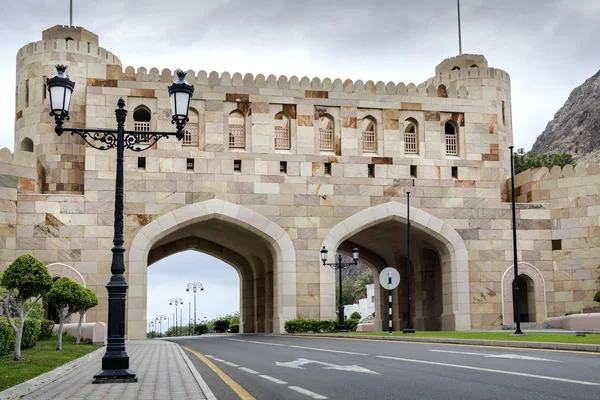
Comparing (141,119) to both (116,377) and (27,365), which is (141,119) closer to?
(27,365)

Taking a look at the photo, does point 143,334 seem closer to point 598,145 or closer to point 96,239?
point 96,239

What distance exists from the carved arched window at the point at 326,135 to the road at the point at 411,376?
2133 cm

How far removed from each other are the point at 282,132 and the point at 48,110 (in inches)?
426

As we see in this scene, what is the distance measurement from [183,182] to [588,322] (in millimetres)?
17572

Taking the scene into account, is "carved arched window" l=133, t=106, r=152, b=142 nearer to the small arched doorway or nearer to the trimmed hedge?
the trimmed hedge

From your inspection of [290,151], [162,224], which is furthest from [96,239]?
[290,151]

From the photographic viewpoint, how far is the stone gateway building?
34.5 meters

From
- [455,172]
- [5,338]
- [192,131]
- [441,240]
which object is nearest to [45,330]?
[5,338]

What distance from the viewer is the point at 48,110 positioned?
37125 mm

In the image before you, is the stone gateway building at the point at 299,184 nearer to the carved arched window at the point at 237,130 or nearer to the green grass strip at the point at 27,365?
the carved arched window at the point at 237,130

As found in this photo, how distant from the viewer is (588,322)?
30422mm

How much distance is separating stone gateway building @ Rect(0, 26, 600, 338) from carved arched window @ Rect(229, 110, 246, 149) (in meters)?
0.06

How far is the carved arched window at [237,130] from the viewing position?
120 ft

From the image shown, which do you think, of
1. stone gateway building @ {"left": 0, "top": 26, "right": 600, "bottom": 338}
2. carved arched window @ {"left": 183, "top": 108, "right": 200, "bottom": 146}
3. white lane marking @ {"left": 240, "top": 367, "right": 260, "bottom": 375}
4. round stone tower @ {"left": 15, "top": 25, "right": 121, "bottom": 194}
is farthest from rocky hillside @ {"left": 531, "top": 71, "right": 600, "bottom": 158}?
white lane marking @ {"left": 240, "top": 367, "right": 260, "bottom": 375}
